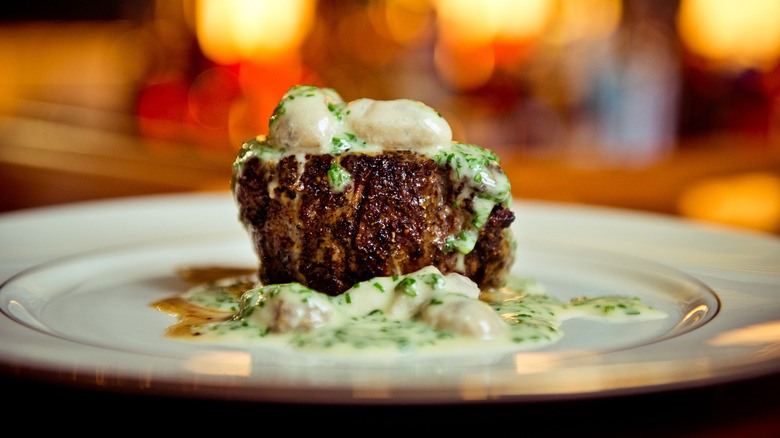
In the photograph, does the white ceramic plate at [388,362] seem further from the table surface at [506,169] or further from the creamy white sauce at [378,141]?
the creamy white sauce at [378,141]

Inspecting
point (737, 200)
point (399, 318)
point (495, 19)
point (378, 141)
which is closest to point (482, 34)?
point (495, 19)

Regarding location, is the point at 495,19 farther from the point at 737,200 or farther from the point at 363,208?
the point at 363,208

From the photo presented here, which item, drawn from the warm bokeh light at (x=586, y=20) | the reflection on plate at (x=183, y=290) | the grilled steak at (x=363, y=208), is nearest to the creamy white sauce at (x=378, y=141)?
the grilled steak at (x=363, y=208)

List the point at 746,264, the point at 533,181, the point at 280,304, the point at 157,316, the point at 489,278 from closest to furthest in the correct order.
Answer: the point at 280,304
the point at 157,316
the point at 489,278
the point at 746,264
the point at 533,181

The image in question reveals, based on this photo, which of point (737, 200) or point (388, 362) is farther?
point (737, 200)

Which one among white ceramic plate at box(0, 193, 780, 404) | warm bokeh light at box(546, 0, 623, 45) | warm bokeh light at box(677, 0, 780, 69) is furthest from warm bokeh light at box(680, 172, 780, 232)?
warm bokeh light at box(546, 0, 623, 45)

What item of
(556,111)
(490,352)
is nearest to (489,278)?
(490,352)

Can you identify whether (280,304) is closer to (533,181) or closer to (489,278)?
(489,278)

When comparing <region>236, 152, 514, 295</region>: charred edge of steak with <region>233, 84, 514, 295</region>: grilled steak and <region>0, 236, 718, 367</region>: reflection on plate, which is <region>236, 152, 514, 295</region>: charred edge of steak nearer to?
<region>233, 84, 514, 295</region>: grilled steak
